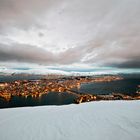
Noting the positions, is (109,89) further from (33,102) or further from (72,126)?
(72,126)

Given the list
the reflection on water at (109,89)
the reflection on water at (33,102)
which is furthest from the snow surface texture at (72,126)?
the reflection on water at (109,89)

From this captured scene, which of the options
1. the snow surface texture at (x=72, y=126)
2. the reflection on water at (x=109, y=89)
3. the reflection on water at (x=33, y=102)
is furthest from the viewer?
the reflection on water at (x=109, y=89)

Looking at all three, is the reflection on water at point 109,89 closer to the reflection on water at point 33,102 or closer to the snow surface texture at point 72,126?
the reflection on water at point 33,102

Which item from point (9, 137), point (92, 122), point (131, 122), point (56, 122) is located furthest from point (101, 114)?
point (9, 137)

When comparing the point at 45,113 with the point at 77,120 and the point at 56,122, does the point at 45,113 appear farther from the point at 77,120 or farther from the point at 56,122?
the point at 77,120

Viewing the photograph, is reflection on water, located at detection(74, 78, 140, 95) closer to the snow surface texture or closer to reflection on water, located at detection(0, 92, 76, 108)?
reflection on water, located at detection(0, 92, 76, 108)

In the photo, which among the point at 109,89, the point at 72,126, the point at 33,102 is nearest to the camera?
the point at 72,126

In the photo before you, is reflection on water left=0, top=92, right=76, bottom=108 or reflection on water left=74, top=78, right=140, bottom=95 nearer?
reflection on water left=0, top=92, right=76, bottom=108

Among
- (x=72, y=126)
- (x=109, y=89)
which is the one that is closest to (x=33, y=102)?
(x=109, y=89)

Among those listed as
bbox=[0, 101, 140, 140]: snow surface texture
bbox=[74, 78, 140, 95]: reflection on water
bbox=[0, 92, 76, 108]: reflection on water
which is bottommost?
bbox=[0, 92, 76, 108]: reflection on water

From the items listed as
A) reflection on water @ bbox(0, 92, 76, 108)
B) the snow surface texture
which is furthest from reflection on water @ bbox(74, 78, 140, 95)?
the snow surface texture
